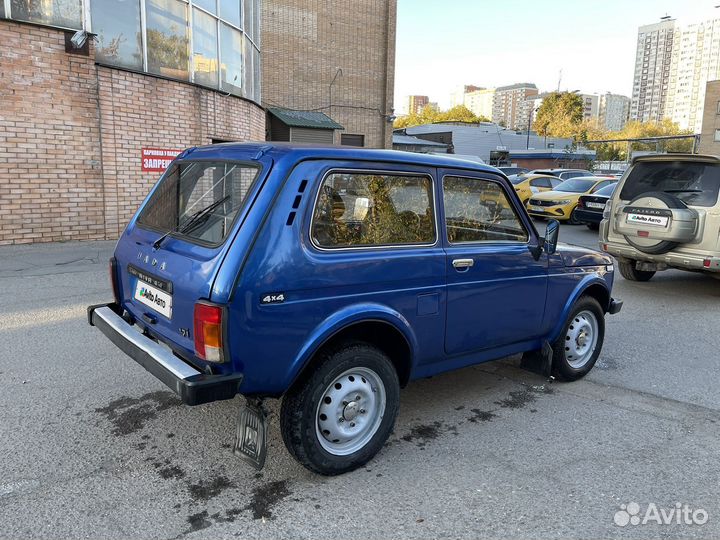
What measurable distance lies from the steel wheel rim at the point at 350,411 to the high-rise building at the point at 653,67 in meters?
140

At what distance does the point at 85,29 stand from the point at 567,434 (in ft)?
35.2

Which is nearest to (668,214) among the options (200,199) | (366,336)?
(366,336)

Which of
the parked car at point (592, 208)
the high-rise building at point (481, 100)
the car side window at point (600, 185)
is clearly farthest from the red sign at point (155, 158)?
the high-rise building at point (481, 100)

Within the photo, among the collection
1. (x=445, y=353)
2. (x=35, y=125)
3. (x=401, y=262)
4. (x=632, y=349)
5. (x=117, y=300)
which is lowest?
(x=632, y=349)

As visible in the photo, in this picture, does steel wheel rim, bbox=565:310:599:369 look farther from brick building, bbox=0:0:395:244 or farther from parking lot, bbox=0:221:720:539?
brick building, bbox=0:0:395:244

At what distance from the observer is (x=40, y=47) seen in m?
10.0

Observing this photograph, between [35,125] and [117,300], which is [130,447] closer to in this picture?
[117,300]

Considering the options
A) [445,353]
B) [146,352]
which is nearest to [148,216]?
[146,352]

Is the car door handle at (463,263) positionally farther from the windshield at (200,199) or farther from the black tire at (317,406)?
the windshield at (200,199)

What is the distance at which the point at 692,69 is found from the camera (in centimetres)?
11638

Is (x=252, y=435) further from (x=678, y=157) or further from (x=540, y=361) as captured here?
(x=678, y=157)

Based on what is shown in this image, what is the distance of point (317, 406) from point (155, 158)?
33.5 ft

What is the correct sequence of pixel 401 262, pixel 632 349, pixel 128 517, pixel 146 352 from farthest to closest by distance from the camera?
1. pixel 632 349
2. pixel 401 262
3. pixel 146 352
4. pixel 128 517

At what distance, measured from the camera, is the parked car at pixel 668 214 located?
738cm
